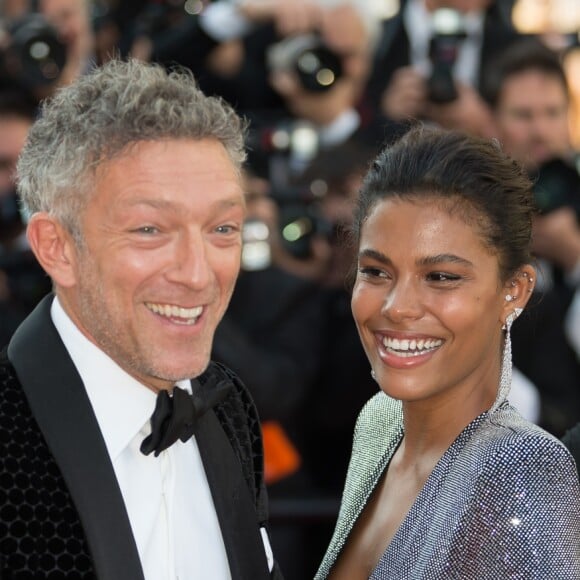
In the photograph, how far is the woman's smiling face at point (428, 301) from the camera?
2.37 meters

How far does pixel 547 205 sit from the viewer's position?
4301 mm

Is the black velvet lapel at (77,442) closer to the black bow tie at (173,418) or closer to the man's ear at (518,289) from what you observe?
the black bow tie at (173,418)

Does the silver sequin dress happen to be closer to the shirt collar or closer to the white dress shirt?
the white dress shirt

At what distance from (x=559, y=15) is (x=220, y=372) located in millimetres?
3197

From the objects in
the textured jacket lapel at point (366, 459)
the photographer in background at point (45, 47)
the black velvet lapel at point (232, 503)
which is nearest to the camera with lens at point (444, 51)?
the photographer in background at point (45, 47)

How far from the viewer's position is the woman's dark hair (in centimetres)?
239

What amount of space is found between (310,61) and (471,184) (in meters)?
2.33

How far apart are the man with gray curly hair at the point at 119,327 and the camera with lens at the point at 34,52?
2081 millimetres

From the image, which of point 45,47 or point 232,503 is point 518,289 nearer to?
point 232,503

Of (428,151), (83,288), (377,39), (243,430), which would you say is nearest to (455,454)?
(243,430)

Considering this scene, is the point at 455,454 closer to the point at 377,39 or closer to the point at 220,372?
the point at 220,372

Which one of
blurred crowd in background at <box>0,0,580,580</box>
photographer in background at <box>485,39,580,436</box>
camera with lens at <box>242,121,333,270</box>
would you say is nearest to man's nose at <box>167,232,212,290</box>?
blurred crowd in background at <box>0,0,580,580</box>

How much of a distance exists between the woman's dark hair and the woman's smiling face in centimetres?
2

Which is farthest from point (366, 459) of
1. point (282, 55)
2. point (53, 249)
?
point (282, 55)
